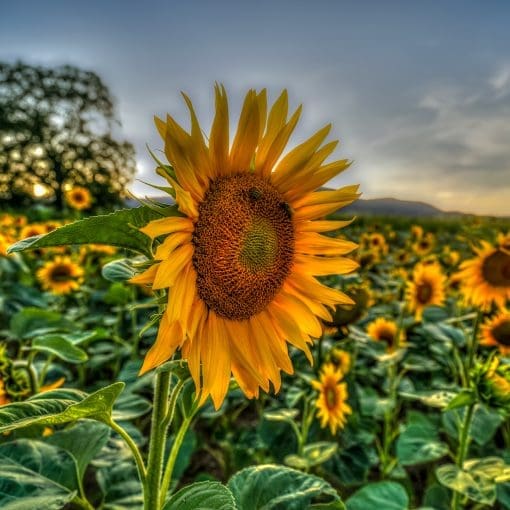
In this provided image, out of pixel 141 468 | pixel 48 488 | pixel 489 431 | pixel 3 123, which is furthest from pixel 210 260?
pixel 3 123

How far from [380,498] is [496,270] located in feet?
3.73

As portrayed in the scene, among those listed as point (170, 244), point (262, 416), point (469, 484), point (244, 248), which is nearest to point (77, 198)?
point (262, 416)

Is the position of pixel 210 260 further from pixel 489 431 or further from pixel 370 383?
pixel 370 383

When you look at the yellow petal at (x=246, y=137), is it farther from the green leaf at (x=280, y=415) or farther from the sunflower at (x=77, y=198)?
the sunflower at (x=77, y=198)

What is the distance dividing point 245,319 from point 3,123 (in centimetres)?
2324

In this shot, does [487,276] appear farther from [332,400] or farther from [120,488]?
[120,488]

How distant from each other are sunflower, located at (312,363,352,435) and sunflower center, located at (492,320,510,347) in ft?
2.30

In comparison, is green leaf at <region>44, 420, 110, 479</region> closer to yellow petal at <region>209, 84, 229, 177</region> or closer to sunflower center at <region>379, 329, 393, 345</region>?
yellow petal at <region>209, 84, 229, 177</region>

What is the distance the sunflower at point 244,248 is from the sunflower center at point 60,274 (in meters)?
2.67

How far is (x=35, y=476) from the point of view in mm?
900

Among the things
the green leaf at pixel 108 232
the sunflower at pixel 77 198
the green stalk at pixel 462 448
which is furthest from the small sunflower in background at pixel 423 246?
the green leaf at pixel 108 232

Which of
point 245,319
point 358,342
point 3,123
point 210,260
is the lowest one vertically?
point 358,342

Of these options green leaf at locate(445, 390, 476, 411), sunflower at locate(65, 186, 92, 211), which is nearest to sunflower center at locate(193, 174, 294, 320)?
green leaf at locate(445, 390, 476, 411)

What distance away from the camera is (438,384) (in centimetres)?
216
